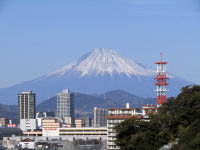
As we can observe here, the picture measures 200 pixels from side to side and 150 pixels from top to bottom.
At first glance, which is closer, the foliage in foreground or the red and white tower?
the foliage in foreground

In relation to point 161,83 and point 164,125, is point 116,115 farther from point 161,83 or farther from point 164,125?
point 164,125

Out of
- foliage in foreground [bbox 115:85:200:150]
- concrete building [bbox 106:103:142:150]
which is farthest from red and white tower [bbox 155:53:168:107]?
foliage in foreground [bbox 115:85:200:150]

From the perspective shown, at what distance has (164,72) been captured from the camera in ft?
363

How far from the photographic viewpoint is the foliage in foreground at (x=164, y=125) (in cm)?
6900

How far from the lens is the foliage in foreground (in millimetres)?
69000

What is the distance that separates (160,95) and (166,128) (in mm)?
40673

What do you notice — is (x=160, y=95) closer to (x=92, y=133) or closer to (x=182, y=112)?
(x=182, y=112)

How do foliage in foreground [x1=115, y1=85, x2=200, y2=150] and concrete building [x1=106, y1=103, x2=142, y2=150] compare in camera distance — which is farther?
concrete building [x1=106, y1=103, x2=142, y2=150]

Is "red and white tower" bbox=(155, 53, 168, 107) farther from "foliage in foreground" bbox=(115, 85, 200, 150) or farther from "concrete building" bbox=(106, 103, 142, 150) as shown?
"foliage in foreground" bbox=(115, 85, 200, 150)

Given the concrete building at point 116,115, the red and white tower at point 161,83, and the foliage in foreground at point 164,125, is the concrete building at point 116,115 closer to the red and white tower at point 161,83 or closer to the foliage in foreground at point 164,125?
the red and white tower at point 161,83

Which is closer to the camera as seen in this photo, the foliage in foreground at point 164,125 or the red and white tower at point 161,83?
the foliage in foreground at point 164,125

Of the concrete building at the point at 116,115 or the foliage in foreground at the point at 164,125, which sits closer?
the foliage in foreground at the point at 164,125

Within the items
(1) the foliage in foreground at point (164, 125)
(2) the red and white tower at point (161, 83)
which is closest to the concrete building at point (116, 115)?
(2) the red and white tower at point (161, 83)

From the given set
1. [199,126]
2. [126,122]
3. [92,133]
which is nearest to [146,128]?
[126,122]
